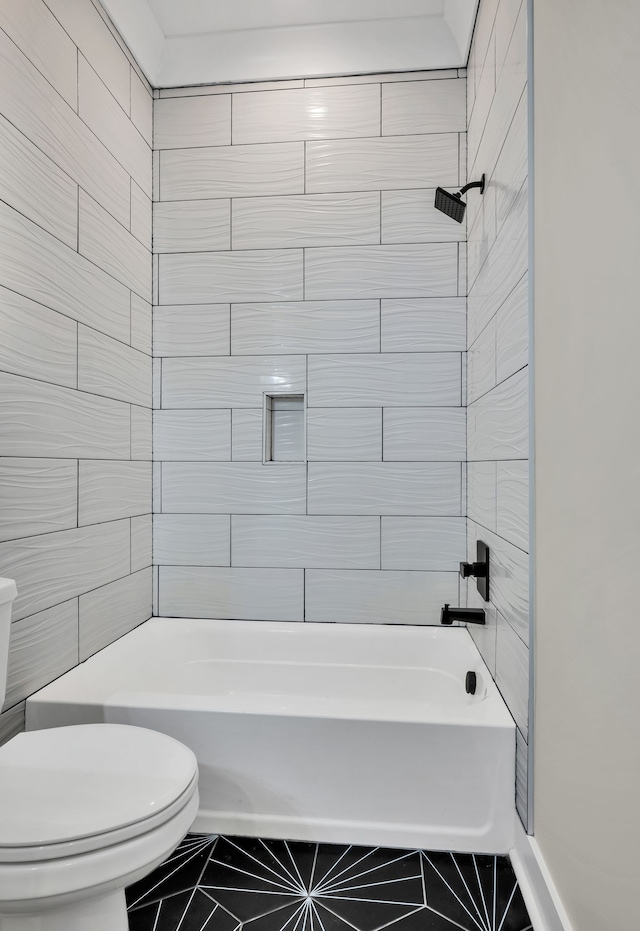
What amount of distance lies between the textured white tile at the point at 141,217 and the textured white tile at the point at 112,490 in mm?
890

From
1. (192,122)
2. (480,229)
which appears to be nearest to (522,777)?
(480,229)

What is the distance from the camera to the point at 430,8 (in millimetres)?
2139

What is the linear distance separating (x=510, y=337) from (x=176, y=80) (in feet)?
6.35

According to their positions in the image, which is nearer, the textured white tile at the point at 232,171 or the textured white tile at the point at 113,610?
the textured white tile at the point at 113,610

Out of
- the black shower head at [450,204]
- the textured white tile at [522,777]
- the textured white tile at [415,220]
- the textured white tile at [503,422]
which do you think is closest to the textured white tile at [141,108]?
the textured white tile at [415,220]

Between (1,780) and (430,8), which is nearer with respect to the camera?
(1,780)

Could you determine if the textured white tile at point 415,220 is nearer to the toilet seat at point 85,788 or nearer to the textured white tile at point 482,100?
the textured white tile at point 482,100

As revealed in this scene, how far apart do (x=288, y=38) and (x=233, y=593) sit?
237cm

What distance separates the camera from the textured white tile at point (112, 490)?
1.86 metres

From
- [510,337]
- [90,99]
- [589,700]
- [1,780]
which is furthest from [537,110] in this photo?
[1,780]

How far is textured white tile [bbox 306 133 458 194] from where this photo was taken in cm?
226

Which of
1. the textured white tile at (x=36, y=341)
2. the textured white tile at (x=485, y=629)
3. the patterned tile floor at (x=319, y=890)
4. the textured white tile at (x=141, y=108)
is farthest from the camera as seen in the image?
the textured white tile at (x=141, y=108)

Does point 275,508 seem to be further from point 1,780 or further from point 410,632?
point 1,780

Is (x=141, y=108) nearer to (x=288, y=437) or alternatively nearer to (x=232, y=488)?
(x=288, y=437)
